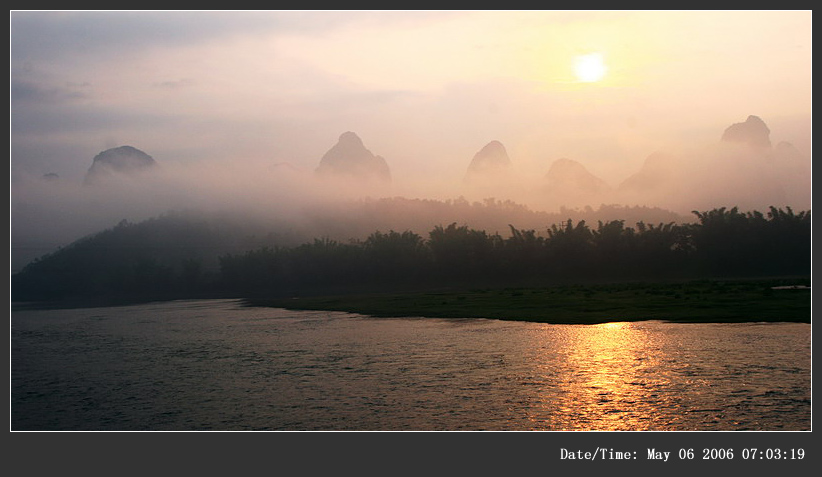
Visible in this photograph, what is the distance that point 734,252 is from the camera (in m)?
138

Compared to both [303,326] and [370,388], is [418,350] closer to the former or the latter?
[370,388]

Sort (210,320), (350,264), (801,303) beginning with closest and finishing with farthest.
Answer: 1. (801,303)
2. (210,320)
3. (350,264)

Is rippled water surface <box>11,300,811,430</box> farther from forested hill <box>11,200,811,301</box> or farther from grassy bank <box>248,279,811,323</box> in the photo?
forested hill <box>11,200,811,301</box>

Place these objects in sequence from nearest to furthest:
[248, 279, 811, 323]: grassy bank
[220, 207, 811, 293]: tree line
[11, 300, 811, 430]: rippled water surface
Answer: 1. [11, 300, 811, 430]: rippled water surface
2. [248, 279, 811, 323]: grassy bank
3. [220, 207, 811, 293]: tree line

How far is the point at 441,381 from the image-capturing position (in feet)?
101

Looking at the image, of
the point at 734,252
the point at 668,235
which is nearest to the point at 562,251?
the point at 668,235

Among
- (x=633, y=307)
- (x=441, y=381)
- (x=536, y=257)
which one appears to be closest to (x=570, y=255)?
(x=536, y=257)

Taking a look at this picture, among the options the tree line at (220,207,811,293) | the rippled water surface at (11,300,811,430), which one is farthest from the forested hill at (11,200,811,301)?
the rippled water surface at (11,300,811,430)

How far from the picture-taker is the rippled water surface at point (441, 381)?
80.7 ft

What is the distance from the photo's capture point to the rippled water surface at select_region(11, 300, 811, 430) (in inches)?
969

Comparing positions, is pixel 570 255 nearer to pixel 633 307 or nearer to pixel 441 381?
pixel 633 307

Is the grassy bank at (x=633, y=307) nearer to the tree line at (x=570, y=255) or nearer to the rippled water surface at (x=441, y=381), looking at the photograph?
the rippled water surface at (x=441, y=381)

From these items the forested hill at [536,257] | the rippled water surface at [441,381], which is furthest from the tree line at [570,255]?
the rippled water surface at [441,381]
